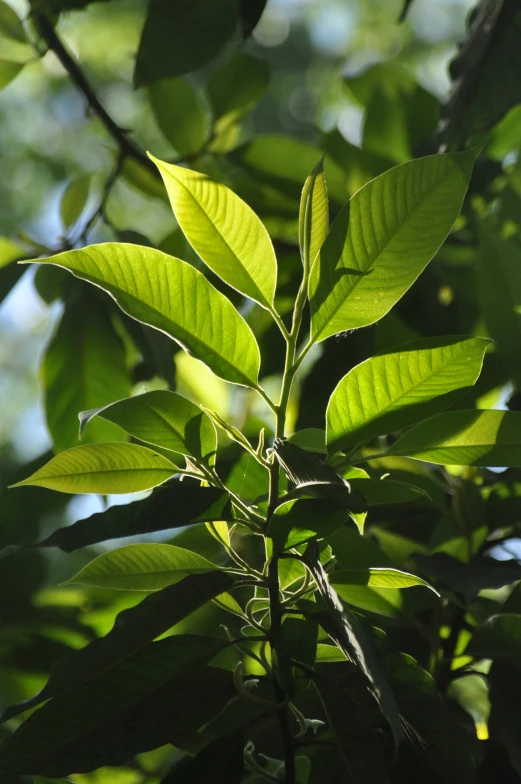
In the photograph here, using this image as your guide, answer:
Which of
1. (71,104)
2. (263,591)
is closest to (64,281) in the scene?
(263,591)

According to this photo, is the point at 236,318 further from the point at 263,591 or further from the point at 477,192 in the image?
the point at 477,192

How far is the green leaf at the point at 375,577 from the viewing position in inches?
21.8

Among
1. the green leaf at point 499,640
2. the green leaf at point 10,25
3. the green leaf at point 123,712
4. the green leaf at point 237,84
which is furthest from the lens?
the green leaf at point 237,84

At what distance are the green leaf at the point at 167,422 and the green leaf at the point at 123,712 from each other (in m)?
0.14

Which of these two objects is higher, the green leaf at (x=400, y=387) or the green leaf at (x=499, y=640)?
the green leaf at (x=400, y=387)

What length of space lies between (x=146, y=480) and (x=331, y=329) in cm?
17

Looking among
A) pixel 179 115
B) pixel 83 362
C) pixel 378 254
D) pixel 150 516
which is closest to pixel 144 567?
pixel 150 516

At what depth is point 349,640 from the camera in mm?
448

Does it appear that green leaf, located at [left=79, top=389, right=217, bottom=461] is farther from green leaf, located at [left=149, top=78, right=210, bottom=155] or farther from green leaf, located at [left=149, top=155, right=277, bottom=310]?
green leaf, located at [left=149, top=78, right=210, bottom=155]

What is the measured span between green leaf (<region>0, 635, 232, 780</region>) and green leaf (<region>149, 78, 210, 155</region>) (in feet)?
2.55

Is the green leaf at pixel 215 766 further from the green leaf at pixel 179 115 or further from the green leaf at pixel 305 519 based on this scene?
the green leaf at pixel 179 115

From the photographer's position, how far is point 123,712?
520 mm

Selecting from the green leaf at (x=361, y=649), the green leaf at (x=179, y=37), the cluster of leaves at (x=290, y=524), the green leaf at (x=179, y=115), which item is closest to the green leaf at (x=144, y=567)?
the cluster of leaves at (x=290, y=524)

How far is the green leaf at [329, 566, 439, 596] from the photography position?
555mm
